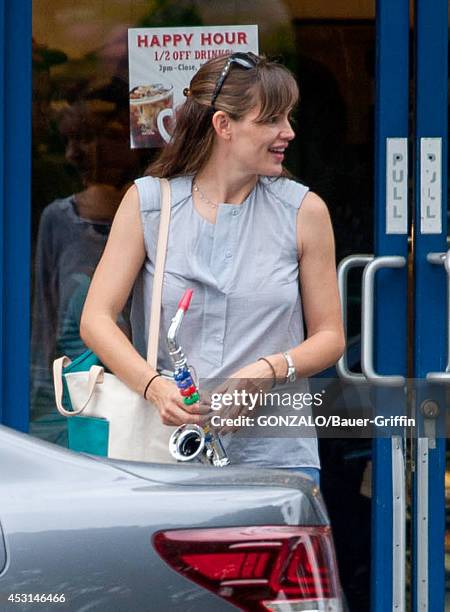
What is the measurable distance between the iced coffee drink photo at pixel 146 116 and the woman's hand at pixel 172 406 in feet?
4.00

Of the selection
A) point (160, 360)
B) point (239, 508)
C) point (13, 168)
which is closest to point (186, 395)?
point (160, 360)

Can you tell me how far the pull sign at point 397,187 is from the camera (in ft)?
16.3

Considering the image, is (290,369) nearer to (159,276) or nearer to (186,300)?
(186,300)

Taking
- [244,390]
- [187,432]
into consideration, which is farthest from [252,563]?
[244,390]

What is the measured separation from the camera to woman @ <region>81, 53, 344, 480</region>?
14.0 ft

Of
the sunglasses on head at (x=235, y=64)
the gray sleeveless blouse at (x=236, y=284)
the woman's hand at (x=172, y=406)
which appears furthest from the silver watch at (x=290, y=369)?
the sunglasses on head at (x=235, y=64)

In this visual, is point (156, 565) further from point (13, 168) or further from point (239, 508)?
point (13, 168)

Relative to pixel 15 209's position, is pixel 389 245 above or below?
below

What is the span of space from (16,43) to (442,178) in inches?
57.1

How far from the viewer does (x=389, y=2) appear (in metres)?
4.99

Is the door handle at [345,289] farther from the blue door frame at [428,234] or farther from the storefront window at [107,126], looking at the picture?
the blue door frame at [428,234]

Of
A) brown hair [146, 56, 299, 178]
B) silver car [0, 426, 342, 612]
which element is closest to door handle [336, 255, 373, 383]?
brown hair [146, 56, 299, 178]

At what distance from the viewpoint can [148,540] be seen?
2930 millimetres

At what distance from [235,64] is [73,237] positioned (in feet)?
3.84
